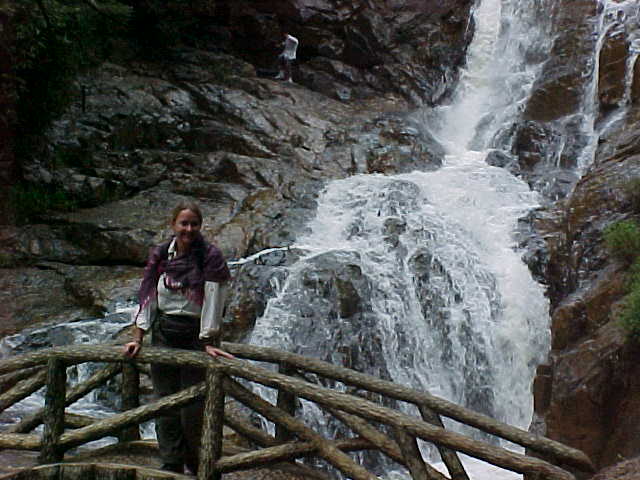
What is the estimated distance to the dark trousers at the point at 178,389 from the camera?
4.69m

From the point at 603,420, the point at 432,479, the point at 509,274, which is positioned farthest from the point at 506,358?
the point at 432,479

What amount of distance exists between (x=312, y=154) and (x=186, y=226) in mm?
11077

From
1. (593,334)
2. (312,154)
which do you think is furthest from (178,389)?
(312,154)

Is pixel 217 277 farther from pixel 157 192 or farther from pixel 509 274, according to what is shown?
pixel 157 192

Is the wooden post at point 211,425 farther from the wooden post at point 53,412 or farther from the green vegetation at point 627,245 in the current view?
the green vegetation at point 627,245

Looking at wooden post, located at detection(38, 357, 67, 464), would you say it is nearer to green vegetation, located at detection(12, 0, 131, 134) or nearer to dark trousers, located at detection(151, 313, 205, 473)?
dark trousers, located at detection(151, 313, 205, 473)

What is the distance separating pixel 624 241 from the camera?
845cm

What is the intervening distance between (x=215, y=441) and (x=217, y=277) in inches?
43.4

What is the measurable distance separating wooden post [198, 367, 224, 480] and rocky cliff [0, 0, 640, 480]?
4438 mm

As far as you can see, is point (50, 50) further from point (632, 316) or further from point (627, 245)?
point (632, 316)

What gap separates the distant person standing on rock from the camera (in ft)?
65.4

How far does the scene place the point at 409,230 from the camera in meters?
12.0

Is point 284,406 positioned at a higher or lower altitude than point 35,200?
lower

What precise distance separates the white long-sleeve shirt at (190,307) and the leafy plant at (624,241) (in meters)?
5.79
